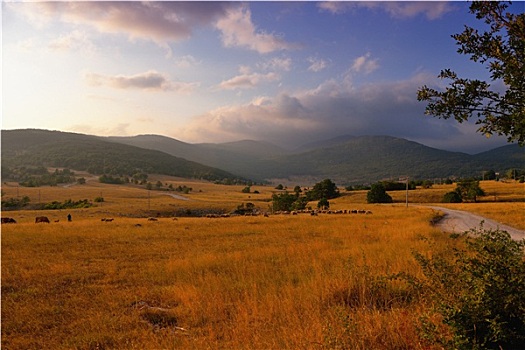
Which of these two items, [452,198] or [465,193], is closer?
[452,198]

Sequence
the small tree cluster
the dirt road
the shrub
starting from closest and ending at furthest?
the dirt road
the shrub
the small tree cluster

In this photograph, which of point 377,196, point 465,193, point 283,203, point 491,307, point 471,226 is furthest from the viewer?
point 377,196

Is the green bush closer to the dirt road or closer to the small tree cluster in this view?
the dirt road

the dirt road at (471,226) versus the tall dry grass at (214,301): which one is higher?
the tall dry grass at (214,301)

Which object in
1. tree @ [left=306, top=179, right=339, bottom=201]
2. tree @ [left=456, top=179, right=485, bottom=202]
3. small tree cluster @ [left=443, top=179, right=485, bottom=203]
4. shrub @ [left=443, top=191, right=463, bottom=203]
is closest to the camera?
shrub @ [left=443, top=191, right=463, bottom=203]

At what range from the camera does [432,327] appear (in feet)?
14.8

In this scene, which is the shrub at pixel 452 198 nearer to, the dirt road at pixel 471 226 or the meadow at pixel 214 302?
the dirt road at pixel 471 226

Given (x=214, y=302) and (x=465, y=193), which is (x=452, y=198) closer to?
(x=465, y=193)

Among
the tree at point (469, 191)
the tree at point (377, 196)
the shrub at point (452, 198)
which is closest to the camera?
the shrub at point (452, 198)

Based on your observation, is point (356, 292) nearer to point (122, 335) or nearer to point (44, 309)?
point (122, 335)

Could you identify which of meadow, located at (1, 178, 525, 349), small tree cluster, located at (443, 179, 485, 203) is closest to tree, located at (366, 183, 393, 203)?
small tree cluster, located at (443, 179, 485, 203)

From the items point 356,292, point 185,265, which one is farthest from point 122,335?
point 185,265

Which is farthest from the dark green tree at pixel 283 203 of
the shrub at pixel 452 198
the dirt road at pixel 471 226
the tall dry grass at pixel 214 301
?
the tall dry grass at pixel 214 301

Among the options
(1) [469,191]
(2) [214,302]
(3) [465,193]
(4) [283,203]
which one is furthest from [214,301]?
(3) [465,193]
